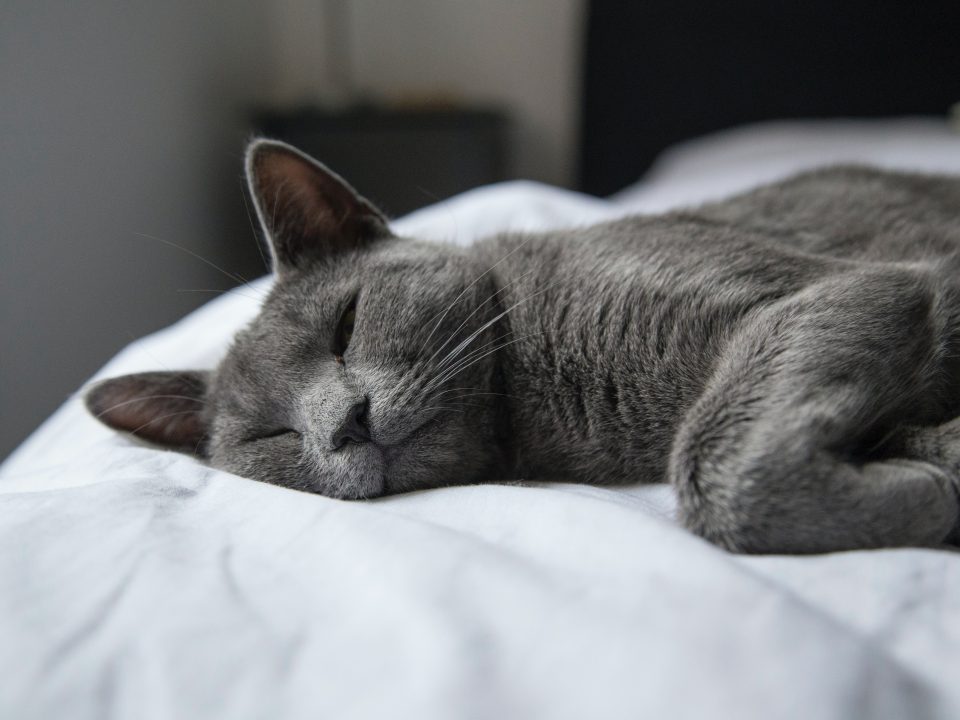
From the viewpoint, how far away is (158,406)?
108cm

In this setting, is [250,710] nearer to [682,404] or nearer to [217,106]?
[682,404]

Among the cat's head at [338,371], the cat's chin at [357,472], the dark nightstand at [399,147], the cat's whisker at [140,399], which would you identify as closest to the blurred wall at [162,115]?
the dark nightstand at [399,147]

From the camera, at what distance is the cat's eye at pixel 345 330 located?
96cm

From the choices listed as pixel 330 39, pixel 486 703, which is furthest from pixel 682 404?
pixel 330 39

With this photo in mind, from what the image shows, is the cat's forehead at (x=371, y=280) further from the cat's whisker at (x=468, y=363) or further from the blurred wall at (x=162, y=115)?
the blurred wall at (x=162, y=115)

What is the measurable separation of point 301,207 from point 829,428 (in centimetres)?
78

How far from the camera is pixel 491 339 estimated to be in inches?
39.1

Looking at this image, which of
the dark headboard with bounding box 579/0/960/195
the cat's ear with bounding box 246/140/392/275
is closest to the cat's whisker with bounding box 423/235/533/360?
the cat's ear with bounding box 246/140/392/275

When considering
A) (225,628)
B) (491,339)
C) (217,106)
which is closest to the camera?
(225,628)

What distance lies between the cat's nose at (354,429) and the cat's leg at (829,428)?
1.17ft

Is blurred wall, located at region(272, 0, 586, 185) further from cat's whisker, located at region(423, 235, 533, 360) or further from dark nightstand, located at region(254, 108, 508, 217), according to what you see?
cat's whisker, located at region(423, 235, 533, 360)

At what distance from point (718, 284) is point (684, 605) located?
472 mm

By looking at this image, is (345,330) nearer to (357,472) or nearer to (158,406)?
(357,472)

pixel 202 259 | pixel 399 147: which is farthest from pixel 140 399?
pixel 399 147
